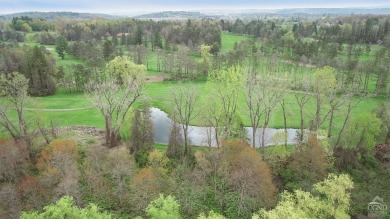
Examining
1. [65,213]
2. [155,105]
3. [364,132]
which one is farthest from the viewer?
[155,105]

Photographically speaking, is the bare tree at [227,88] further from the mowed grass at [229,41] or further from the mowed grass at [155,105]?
the mowed grass at [229,41]

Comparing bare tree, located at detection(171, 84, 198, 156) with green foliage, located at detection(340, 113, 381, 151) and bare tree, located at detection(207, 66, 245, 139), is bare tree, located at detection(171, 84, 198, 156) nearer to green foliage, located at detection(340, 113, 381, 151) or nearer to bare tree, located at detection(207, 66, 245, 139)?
bare tree, located at detection(207, 66, 245, 139)

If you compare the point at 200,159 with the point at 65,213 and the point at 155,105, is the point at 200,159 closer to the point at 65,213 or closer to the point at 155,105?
the point at 65,213

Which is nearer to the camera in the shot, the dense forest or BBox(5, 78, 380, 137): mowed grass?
the dense forest

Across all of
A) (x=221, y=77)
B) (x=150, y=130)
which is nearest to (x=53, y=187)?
(x=150, y=130)

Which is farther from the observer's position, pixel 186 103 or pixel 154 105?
pixel 154 105

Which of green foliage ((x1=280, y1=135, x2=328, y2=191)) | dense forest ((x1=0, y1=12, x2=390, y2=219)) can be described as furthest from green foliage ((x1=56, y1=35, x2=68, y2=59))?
green foliage ((x1=280, y1=135, x2=328, y2=191))

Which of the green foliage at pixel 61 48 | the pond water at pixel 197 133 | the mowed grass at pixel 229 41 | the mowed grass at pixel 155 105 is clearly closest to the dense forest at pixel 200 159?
the mowed grass at pixel 155 105

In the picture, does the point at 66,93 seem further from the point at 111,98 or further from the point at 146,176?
the point at 146,176

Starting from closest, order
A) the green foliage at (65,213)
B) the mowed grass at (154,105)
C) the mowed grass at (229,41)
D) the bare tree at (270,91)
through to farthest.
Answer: the green foliage at (65,213), the bare tree at (270,91), the mowed grass at (154,105), the mowed grass at (229,41)

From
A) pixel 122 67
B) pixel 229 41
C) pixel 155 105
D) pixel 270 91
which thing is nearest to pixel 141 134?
pixel 270 91

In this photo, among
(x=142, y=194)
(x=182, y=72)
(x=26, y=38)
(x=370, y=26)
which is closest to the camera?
(x=142, y=194)
